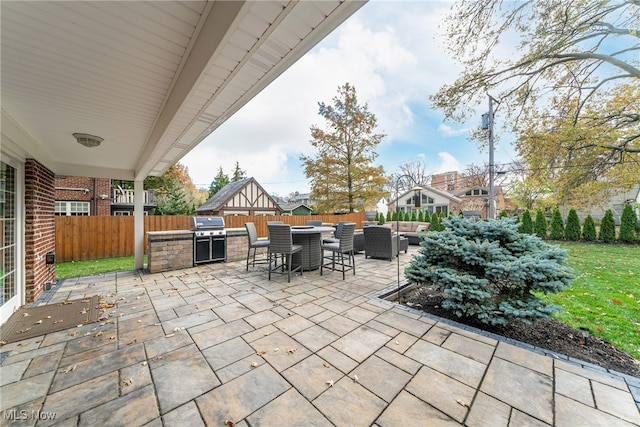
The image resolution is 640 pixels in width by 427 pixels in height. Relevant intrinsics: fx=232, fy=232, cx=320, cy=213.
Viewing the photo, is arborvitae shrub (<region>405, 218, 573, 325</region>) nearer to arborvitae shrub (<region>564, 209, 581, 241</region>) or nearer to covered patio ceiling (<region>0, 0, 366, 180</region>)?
covered patio ceiling (<region>0, 0, 366, 180</region>)

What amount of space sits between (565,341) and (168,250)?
6.44m

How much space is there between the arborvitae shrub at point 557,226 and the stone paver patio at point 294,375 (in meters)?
11.9

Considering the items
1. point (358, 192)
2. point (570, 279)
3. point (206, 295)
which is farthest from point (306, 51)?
point (358, 192)

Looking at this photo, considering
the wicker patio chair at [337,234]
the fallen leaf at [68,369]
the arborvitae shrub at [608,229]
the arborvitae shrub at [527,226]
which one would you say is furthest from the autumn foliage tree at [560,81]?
the fallen leaf at [68,369]

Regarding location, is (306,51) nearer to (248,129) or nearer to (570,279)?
(570,279)

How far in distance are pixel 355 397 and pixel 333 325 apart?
3.33 ft

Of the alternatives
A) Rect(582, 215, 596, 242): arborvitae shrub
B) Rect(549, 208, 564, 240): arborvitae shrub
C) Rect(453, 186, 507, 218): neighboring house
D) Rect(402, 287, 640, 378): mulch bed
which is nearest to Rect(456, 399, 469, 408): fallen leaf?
Rect(402, 287, 640, 378): mulch bed

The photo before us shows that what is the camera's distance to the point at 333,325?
2.56m

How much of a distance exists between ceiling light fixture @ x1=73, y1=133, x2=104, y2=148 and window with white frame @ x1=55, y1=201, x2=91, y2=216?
11.7 m

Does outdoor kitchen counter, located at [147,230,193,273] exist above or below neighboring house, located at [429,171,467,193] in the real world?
below

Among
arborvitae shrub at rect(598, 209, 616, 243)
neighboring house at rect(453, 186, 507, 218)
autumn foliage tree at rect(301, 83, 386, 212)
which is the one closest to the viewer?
arborvitae shrub at rect(598, 209, 616, 243)

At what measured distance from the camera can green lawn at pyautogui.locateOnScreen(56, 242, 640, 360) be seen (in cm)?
244

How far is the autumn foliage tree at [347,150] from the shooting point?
500 inches
